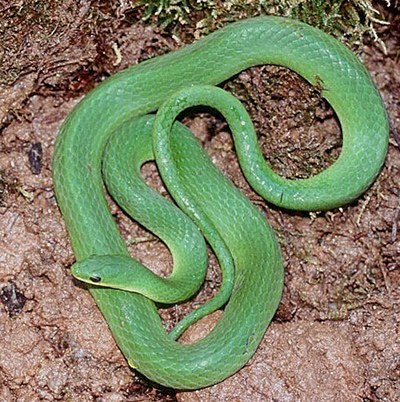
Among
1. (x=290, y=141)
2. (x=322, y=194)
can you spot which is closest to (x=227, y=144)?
(x=290, y=141)

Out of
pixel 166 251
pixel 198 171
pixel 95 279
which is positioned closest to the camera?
pixel 95 279

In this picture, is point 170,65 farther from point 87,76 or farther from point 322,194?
point 322,194

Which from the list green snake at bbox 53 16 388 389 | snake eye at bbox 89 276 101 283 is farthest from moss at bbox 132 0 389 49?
snake eye at bbox 89 276 101 283

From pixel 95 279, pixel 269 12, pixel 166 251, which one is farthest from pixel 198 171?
pixel 269 12

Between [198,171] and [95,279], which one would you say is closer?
[95,279]

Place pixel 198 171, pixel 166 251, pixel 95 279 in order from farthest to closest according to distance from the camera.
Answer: pixel 166 251 → pixel 198 171 → pixel 95 279

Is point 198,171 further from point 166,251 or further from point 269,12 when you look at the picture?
point 269,12

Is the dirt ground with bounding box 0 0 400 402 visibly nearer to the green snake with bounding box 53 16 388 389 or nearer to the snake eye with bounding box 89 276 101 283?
the green snake with bounding box 53 16 388 389
